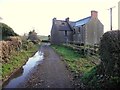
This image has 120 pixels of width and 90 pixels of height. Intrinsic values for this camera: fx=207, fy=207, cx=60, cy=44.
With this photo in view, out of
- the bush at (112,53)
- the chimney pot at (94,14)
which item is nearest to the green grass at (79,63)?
the bush at (112,53)

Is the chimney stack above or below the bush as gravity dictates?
above

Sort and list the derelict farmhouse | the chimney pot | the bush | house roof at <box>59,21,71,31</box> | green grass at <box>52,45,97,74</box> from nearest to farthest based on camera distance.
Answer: the bush → green grass at <box>52,45,97,74</box> → the chimney pot → the derelict farmhouse → house roof at <box>59,21,71,31</box>

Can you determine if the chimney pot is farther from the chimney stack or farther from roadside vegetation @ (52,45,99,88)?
roadside vegetation @ (52,45,99,88)

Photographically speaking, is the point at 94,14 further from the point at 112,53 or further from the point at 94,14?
the point at 112,53

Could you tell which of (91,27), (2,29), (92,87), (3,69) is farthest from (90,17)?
(92,87)

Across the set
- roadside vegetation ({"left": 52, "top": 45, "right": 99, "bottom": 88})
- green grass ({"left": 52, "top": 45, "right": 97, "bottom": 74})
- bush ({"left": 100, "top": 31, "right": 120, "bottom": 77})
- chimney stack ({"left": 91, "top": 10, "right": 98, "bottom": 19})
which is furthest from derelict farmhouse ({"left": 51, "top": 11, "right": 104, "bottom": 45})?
bush ({"left": 100, "top": 31, "right": 120, "bottom": 77})

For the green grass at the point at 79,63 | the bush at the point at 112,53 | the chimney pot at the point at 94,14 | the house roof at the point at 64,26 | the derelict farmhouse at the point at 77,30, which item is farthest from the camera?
the house roof at the point at 64,26

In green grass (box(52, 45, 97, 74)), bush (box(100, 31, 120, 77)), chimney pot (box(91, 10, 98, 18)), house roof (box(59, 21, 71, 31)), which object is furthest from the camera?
house roof (box(59, 21, 71, 31))

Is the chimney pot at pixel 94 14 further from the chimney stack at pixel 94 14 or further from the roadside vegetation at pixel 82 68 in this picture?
the roadside vegetation at pixel 82 68

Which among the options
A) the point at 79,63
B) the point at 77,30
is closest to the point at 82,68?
the point at 79,63

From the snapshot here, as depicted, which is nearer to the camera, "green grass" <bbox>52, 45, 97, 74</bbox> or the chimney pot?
"green grass" <bbox>52, 45, 97, 74</bbox>

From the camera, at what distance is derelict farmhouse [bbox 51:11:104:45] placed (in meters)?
48.4

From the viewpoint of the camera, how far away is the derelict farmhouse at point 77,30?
4843 cm

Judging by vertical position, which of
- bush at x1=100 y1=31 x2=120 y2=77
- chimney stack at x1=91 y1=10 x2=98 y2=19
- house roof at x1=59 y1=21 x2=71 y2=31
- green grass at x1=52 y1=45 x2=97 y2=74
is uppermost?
chimney stack at x1=91 y1=10 x2=98 y2=19
